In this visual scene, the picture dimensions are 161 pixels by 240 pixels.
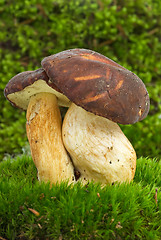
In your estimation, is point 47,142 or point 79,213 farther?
point 47,142

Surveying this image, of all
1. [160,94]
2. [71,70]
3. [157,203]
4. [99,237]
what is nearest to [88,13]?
[160,94]

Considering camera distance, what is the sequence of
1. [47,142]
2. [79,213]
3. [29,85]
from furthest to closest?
[47,142], [29,85], [79,213]

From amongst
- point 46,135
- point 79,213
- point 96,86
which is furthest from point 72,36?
point 79,213

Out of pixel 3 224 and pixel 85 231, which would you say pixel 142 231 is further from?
pixel 3 224

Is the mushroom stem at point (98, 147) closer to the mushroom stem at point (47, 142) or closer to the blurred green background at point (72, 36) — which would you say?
the mushroom stem at point (47, 142)

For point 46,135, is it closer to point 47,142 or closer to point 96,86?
point 47,142

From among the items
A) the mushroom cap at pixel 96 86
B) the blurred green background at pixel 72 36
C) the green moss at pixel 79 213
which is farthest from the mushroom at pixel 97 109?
the blurred green background at pixel 72 36
